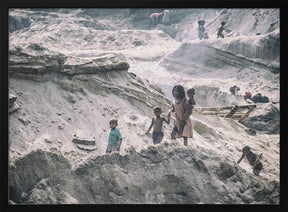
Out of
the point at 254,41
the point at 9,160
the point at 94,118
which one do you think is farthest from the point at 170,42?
the point at 9,160

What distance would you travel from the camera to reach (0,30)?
648cm

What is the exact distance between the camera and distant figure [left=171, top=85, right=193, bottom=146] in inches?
273

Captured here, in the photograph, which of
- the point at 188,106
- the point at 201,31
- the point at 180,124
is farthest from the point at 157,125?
the point at 201,31

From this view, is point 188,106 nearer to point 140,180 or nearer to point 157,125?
point 157,125

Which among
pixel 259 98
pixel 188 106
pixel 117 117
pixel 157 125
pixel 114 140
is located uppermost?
pixel 259 98

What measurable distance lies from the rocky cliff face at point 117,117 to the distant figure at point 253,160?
7 centimetres

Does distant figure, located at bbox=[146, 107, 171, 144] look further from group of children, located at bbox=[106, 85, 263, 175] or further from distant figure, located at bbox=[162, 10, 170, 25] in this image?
distant figure, located at bbox=[162, 10, 170, 25]

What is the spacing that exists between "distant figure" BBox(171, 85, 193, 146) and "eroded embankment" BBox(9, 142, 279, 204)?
0.20 metres

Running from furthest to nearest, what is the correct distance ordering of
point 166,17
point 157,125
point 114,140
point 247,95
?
1. point 247,95
2. point 166,17
3. point 157,125
4. point 114,140

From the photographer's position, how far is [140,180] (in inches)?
260

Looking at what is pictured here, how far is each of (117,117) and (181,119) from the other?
91 cm

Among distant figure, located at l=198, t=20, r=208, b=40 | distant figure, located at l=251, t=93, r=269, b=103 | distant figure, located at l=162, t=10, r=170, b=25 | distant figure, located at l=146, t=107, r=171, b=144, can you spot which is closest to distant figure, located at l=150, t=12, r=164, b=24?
distant figure, located at l=162, t=10, r=170, b=25

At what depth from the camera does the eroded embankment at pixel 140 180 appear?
6.41 m
